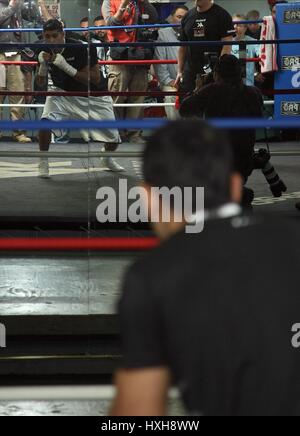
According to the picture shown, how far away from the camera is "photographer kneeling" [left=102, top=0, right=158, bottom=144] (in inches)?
298

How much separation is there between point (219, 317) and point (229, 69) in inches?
164

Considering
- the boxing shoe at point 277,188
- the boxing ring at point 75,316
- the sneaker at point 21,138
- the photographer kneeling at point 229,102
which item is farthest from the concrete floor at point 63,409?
the sneaker at point 21,138

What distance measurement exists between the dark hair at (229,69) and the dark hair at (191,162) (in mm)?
3978

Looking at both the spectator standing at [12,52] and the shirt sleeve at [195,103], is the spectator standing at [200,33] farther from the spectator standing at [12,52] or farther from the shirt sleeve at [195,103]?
the spectator standing at [12,52]

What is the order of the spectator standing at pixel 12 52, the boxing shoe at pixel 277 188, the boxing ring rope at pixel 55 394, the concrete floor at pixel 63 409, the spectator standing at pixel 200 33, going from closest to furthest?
the boxing ring rope at pixel 55 394 → the concrete floor at pixel 63 409 → the boxing shoe at pixel 277 188 → the spectator standing at pixel 200 33 → the spectator standing at pixel 12 52

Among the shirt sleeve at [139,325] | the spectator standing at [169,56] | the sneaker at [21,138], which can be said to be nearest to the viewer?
the shirt sleeve at [139,325]

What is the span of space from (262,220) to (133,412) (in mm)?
377

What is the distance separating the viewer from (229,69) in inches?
218

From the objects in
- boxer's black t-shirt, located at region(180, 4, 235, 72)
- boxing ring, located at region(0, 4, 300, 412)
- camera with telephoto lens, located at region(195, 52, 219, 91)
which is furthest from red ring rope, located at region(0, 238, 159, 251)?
boxer's black t-shirt, located at region(180, 4, 235, 72)

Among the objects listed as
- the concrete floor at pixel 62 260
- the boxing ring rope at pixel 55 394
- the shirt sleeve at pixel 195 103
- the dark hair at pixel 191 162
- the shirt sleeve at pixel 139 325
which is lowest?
the concrete floor at pixel 62 260

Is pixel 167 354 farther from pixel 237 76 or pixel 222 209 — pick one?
pixel 237 76

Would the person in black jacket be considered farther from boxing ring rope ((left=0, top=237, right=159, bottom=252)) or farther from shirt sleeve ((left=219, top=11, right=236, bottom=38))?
boxing ring rope ((left=0, top=237, right=159, bottom=252))

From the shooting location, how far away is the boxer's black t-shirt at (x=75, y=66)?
6.70m

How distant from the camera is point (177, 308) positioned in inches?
58.6
